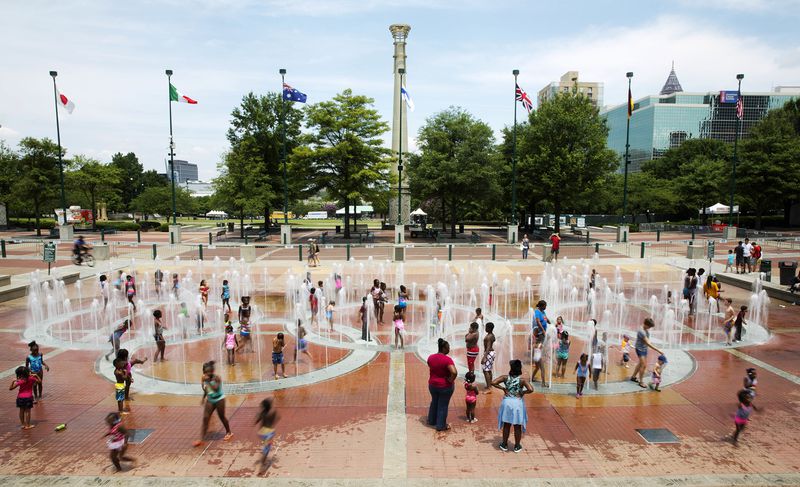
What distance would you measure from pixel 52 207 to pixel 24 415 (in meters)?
53.9

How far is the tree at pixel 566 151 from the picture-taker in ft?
136

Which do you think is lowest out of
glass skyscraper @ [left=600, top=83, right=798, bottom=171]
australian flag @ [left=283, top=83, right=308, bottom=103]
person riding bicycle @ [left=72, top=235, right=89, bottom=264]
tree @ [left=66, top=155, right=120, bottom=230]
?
person riding bicycle @ [left=72, top=235, right=89, bottom=264]

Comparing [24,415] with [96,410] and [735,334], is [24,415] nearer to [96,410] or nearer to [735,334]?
[96,410]

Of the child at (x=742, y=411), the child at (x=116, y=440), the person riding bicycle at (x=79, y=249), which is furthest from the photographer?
the person riding bicycle at (x=79, y=249)

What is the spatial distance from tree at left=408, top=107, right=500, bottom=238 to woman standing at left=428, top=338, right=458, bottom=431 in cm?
3337

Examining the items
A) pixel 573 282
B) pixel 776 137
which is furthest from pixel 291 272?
pixel 776 137

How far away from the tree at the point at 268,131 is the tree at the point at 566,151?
77.6 ft

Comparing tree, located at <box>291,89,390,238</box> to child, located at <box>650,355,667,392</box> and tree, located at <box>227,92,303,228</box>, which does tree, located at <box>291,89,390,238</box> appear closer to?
tree, located at <box>227,92,303,228</box>

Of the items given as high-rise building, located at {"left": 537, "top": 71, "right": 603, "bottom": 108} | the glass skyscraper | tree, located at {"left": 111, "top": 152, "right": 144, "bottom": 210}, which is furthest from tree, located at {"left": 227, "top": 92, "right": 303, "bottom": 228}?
high-rise building, located at {"left": 537, "top": 71, "right": 603, "bottom": 108}

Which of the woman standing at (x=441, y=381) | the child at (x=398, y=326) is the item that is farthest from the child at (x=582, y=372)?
the child at (x=398, y=326)

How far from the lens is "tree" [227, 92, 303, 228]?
4966 cm

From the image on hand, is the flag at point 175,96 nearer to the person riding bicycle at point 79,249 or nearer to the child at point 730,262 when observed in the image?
the person riding bicycle at point 79,249

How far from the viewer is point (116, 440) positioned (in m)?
7.34

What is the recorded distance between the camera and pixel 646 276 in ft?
82.6
